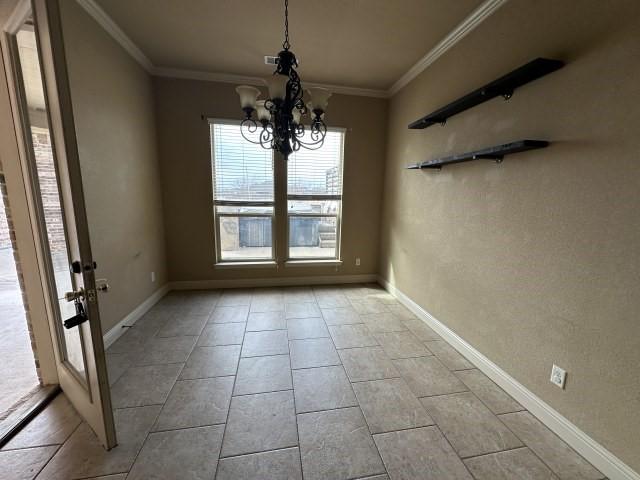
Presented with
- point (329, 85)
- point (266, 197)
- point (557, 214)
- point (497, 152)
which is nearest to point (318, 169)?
point (266, 197)

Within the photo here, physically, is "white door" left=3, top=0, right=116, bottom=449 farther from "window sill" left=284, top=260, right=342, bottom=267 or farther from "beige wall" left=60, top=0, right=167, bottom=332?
"window sill" left=284, top=260, right=342, bottom=267

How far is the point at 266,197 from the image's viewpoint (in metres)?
3.72

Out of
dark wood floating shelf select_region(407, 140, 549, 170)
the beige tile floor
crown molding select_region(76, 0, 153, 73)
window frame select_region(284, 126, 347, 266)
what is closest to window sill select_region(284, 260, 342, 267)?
window frame select_region(284, 126, 347, 266)

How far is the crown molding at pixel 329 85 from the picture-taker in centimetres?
206

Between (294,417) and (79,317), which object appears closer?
(79,317)

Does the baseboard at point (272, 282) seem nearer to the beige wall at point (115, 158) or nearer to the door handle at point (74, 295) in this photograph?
the beige wall at point (115, 158)

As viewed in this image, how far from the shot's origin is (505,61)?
190 centimetres

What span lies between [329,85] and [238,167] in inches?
63.7

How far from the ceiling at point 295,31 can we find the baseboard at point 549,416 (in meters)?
2.72

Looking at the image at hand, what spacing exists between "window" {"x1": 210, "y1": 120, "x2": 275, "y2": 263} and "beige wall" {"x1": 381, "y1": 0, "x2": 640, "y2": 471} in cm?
227

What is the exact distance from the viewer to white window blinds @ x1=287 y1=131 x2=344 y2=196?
3703 millimetres

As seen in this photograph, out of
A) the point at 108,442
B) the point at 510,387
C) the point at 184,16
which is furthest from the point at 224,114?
the point at 510,387

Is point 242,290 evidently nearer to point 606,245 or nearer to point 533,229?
point 533,229

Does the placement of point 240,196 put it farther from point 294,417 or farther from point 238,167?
point 294,417
